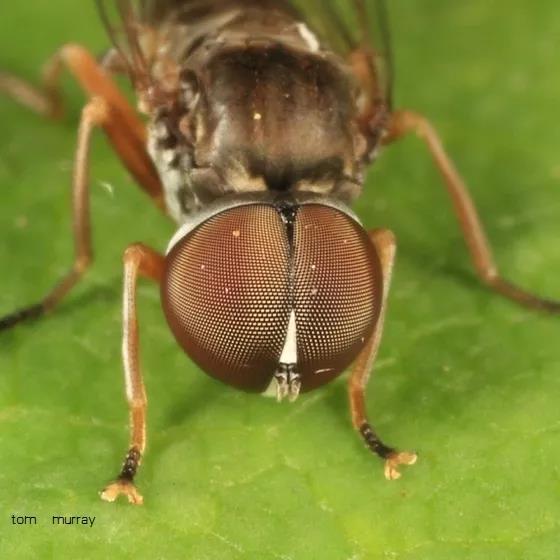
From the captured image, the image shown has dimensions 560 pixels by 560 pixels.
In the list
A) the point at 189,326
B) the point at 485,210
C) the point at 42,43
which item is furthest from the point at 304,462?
the point at 42,43

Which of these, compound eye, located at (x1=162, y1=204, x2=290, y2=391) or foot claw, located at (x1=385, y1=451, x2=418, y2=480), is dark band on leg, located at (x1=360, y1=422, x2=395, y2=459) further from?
compound eye, located at (x1=162, y1=204, x2=290, y2=391)

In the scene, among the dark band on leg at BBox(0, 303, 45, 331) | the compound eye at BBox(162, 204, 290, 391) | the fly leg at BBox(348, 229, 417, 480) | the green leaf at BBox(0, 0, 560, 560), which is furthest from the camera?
the dark band on leg at BBox(0, 303, 45, 331)

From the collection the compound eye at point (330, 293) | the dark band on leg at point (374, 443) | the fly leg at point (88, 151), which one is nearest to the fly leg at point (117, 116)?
the fly leg at point (88, 151)

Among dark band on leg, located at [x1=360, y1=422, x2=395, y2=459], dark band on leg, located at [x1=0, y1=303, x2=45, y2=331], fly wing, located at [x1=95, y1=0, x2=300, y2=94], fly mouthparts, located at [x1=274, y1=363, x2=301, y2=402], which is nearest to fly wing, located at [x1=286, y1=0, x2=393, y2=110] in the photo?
fly wing, located at [x1=95, y1=0, x2=300, y2=94]

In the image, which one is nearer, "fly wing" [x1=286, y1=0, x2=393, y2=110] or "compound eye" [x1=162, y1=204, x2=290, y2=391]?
"compound eye" [x1=162, y1=204, x2=290, y2=391]

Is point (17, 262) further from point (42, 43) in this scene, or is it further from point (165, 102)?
point (42, 43)

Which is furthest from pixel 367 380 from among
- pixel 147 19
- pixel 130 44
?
pixel 147 19
